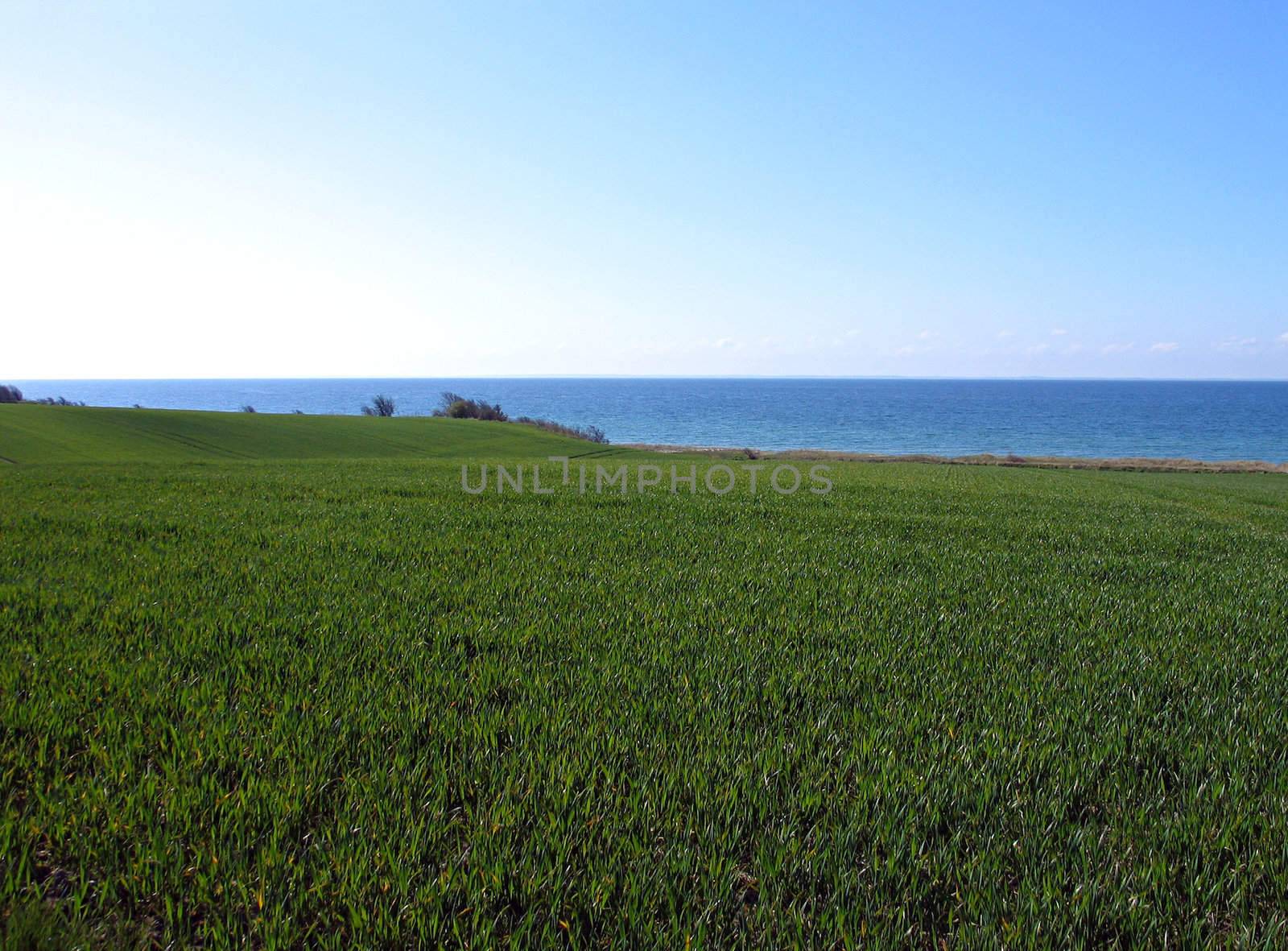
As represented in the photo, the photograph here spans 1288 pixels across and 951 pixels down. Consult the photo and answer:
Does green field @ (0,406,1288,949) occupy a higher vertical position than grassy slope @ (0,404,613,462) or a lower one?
lower

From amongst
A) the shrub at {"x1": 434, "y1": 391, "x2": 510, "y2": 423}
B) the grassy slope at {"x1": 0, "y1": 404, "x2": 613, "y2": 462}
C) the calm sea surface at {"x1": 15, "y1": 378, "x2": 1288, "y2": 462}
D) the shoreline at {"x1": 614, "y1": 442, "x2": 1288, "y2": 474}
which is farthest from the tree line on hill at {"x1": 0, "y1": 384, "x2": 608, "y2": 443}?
the shoreline at {"x1": 614, "y1": 442, "x2": 1288, "y2": 474}

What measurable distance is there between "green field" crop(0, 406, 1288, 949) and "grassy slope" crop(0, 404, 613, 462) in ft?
93.5

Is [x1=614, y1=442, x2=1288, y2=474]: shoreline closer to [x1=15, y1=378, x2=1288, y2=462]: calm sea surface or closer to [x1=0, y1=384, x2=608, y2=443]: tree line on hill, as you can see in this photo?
[x1=0, y1=384, x2=608, y2=443]: tree line on hill

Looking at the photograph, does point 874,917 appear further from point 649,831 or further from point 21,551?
point 21,551

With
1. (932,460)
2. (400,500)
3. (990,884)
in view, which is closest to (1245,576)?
(990,884)

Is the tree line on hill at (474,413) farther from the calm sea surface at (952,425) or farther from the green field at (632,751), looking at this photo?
the green field at (632,751)

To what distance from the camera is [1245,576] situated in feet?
27.6

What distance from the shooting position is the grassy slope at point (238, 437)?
32188 mm

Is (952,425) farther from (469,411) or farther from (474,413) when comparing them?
(469,411)

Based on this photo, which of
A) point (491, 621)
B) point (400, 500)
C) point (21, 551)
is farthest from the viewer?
point (400, 500)

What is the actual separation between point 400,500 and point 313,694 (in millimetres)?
9851

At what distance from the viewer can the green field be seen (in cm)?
248

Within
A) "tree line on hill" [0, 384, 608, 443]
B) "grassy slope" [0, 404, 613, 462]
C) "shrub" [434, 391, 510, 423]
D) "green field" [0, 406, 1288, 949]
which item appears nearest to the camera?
"green field" [0, 406, 1288, 949]

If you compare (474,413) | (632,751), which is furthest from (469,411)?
(632,751)
